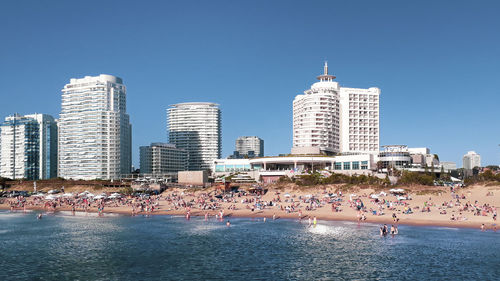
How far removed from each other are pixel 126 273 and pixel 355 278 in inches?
859

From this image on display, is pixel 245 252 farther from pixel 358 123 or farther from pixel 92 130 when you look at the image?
pixel 92 130

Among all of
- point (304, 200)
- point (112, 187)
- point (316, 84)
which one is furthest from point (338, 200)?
point (316, 84)

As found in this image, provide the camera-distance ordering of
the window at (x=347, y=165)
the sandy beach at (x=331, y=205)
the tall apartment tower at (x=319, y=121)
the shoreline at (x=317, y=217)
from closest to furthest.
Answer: the shoreline at (x=317, y=217)
the sandy beach at (x=331, y=205)
the window at (x=347, y=165)
the tall apartment tower at (x=319, y=121)

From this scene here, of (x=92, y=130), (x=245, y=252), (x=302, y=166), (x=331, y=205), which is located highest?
(x=92, y=130)

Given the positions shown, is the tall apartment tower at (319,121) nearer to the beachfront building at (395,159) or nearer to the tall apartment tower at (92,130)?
the beachfront building at (395,159)

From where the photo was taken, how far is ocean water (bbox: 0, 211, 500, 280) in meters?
41.7

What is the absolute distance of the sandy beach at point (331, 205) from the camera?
7319 cm

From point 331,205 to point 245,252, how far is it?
128 feet

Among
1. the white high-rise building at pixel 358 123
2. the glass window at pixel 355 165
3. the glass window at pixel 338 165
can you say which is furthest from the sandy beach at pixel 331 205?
the white high-rise building at pixel 358 123

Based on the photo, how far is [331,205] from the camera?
A: 86688 mm

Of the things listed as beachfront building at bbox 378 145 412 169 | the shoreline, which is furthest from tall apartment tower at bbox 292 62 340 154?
the shoreline

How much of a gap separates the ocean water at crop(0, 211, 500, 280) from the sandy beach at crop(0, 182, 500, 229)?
271 inches

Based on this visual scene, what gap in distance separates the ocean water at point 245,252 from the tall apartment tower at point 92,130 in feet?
377

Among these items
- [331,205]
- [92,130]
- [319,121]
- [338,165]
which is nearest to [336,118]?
[319,121]
